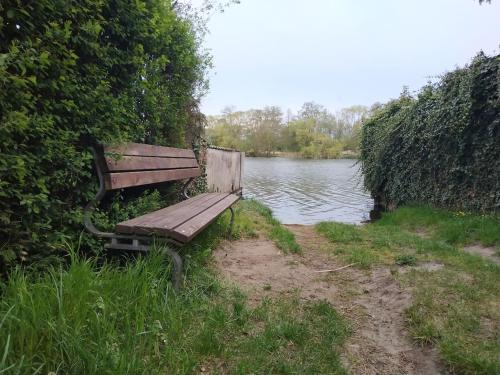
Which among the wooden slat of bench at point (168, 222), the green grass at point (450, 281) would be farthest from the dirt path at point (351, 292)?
the wooden slat of bench at point (168, 222)

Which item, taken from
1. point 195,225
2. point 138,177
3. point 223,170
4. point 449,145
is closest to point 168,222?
point 195,225

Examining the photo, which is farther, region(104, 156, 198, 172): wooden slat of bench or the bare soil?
the bare soil

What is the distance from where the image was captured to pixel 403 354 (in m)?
2.49

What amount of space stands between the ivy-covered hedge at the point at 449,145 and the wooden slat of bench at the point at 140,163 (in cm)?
555

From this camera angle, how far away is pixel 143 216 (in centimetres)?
316

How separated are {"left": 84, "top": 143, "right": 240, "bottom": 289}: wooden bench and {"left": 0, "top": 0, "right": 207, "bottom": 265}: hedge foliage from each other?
0.42ft

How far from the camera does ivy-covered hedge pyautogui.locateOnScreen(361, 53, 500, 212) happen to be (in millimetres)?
6699

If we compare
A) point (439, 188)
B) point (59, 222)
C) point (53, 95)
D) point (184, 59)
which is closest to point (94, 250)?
point (59, 222)

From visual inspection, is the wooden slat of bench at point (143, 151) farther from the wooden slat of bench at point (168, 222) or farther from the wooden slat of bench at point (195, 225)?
the wooden slat of bench at point (195, 225)

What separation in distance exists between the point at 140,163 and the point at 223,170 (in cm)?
680

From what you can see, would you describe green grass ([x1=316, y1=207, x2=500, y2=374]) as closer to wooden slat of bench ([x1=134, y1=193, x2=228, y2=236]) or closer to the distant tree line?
wooden slat of bench ([x1=134, y1=193, x2=228, y2=236])

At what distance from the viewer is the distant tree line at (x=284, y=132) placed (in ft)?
222

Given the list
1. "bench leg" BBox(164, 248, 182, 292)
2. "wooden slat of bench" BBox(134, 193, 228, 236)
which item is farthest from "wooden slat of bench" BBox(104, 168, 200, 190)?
"bench leg" BBox(164, 248, 182, 292)

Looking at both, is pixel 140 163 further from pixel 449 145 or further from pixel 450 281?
pixel 449 145
